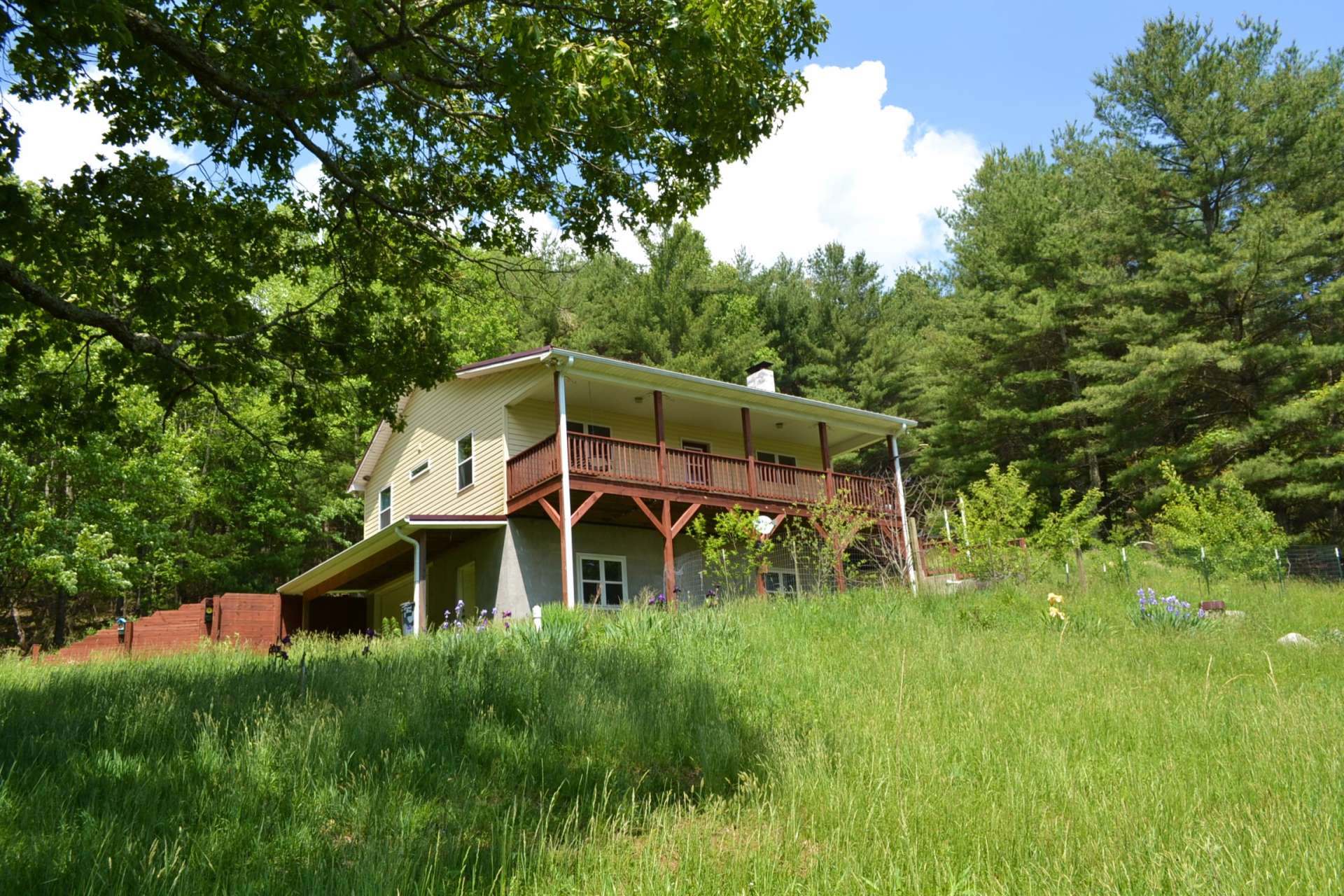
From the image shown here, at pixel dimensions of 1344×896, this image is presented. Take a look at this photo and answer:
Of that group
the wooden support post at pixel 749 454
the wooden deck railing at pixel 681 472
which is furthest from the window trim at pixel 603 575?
the wooden support post at pixel 749 454

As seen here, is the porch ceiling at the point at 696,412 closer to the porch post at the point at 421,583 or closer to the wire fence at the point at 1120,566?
the porch post at the point at 421,583

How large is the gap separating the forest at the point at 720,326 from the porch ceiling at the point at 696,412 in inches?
90.9

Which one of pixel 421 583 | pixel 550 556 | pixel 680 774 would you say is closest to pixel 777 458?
pixel 550 556

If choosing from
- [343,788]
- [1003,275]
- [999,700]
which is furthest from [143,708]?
[1003,275]

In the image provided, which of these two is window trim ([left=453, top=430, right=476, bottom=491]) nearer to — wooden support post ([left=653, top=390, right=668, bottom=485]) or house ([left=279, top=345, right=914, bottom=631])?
house ([left=279, top=345, right=914, bottom=631])

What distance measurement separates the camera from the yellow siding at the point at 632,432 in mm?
19156

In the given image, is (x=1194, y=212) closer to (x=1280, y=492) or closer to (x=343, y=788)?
(x=1280, y=492)

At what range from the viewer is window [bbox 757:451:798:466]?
2411 cm

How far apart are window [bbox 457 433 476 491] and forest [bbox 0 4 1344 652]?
2.81m

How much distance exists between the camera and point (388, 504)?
24.5 metres

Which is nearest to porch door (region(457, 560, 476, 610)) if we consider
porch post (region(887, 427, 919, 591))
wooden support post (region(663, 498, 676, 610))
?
wooden support post (region(663, 498, 676, 610))

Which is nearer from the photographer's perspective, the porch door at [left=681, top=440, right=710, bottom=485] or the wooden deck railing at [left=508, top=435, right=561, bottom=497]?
the wooden deck railing at [left=508, top=435, right=561, bottom=497]

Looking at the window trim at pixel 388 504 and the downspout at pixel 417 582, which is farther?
the window trim at pixel 388 504

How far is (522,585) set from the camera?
1759 centimetres
